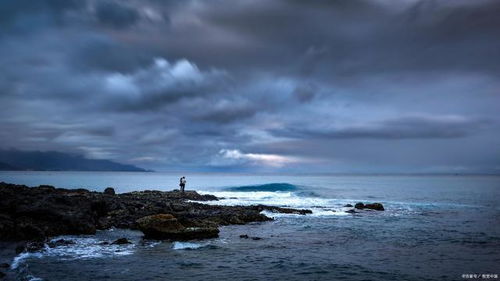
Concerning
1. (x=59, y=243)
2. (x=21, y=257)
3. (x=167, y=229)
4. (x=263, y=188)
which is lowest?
(x=21, y=257)

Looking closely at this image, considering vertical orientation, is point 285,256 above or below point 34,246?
below

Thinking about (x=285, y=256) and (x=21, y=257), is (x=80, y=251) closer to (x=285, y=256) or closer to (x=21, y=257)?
(x=21, y=257)

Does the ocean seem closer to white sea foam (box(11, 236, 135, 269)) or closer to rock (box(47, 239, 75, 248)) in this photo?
white sea foam (box(11, 236, 135, 269))

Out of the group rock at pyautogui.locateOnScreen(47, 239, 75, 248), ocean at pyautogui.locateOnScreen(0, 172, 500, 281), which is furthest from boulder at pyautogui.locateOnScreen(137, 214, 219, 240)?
rock at pyautogui.locateOnScreen(47, 239, 75, 248)

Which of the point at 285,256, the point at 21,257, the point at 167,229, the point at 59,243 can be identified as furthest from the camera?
the point at 167,229

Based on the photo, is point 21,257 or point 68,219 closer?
point 21,257

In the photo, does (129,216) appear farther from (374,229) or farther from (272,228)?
(374,229)

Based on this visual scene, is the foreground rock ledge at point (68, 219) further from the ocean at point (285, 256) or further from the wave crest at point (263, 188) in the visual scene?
the wave crest at point (263, 188)

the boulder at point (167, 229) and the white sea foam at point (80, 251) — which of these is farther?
the boulder at point (167, 229)

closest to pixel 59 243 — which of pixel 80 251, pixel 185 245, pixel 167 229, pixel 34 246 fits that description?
pixel 34 246

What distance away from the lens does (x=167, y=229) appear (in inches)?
1044

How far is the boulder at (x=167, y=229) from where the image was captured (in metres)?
26.4

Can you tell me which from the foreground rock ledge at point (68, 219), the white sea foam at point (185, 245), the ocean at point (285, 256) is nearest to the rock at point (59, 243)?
the ocean at point (285, 256)

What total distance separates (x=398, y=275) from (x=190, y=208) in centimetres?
2780
